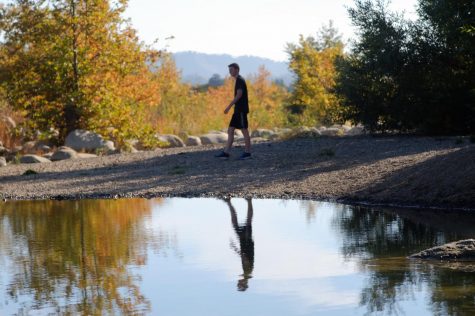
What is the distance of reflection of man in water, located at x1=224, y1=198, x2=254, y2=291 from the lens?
8070 mm

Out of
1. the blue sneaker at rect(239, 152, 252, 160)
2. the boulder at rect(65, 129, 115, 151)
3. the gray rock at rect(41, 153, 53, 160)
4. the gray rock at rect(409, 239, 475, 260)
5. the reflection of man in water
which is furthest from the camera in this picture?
the boulder at rect(65, 129, 115, 151)

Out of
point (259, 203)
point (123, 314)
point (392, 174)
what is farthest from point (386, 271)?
point (392, 174)

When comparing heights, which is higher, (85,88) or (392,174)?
(85,88)

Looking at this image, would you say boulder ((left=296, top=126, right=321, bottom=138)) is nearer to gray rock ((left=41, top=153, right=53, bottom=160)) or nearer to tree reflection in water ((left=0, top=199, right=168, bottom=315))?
gray rock ((left=41, top=153, right=53, bottom=160))

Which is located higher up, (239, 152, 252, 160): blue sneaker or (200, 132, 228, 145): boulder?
(200, 132, 228, 145): boulder

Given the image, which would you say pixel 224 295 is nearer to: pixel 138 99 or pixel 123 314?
pixel 123 314

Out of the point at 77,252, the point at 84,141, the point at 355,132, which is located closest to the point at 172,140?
the point at 84,141

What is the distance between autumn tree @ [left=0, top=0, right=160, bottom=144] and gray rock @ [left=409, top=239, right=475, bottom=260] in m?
16.9

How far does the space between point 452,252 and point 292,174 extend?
780 cm

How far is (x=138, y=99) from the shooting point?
26.7 meters

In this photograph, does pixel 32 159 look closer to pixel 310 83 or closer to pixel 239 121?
pixel 239 121

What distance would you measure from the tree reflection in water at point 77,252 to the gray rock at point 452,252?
9.27 feet

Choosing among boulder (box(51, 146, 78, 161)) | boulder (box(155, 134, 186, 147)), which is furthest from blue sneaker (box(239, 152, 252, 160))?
boulder (box(155, 134, 186, 147))

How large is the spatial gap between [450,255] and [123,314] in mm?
3532
